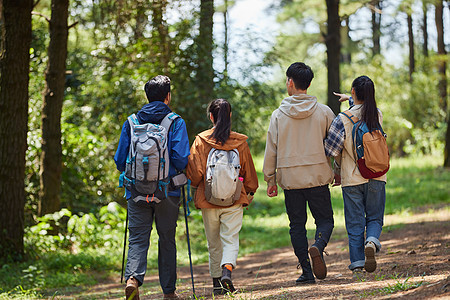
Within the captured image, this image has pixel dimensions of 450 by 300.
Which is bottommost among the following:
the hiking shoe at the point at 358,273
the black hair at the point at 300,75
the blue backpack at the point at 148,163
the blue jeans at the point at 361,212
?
the hiking shoe at the point at 358,273

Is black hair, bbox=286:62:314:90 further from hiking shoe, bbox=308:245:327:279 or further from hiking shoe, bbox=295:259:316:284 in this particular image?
hiking shoe, bbox=295:259:316:284

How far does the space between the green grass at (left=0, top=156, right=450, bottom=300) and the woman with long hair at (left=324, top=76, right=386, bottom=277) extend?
299cm

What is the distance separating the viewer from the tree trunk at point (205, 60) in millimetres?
11859

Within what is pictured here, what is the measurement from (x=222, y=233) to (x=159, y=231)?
0.61 m

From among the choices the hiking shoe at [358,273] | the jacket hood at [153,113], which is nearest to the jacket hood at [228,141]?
the jacket hood at [153,113]

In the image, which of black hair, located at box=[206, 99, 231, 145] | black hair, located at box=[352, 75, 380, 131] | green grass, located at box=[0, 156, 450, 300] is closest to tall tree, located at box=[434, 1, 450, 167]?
green grass, located at box=[0, 156, 450, 300]

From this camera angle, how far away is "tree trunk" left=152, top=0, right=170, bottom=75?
11359 mm

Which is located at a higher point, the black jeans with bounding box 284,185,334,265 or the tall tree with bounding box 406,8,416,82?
the tall tree with bounding box 406,8,416,82

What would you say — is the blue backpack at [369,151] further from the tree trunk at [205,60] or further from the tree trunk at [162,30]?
the tree trunk at [162,30]

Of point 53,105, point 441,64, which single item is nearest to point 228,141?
point 53,105

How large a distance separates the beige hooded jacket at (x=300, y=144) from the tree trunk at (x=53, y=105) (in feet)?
16.5

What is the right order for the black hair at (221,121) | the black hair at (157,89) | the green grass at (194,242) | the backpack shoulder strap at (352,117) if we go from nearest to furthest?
1. the black hair at (157,89)
2. the black hair at (221,121)
3. the backpack shoulder strap at (352,117)
4. the green grass at (194,242)

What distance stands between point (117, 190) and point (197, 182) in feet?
22.1

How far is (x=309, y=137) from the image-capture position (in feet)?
17.8
